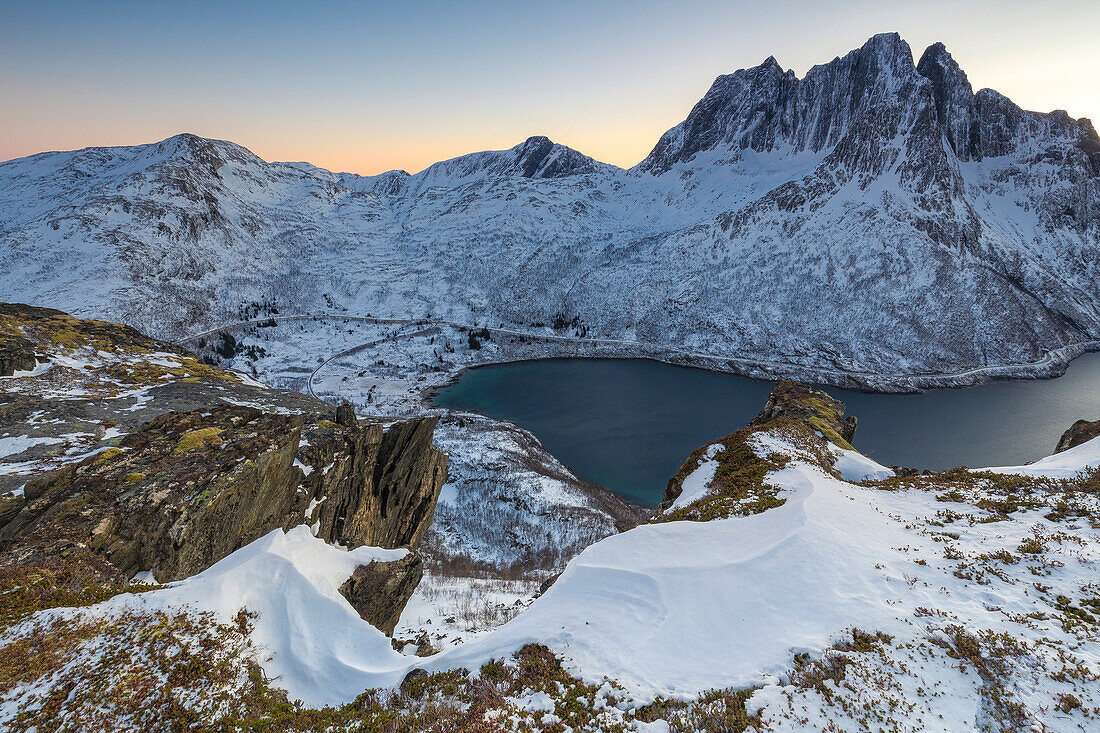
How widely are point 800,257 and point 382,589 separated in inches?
6394

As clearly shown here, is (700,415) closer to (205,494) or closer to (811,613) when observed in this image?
(811,613)

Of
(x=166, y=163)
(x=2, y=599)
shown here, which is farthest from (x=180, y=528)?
(x=166, y=163)

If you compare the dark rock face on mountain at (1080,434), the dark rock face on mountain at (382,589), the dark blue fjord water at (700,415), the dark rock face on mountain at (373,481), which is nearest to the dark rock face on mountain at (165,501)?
the dark rock face on mountain at (373,481)

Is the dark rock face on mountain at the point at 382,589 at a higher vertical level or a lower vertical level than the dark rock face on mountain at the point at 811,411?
lower

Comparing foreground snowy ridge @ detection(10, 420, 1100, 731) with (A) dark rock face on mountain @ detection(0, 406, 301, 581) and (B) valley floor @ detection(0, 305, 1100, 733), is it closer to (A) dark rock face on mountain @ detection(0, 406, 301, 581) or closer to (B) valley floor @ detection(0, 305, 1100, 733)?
(B) valley floor @ detection(0, 305, 1100, 733)

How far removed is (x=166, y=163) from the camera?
198000 mm

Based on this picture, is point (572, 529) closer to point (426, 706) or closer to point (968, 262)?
point (426, 706)

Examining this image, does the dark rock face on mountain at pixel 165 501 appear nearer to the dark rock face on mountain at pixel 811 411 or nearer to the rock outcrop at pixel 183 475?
the rock outcrop at pixel 183 475

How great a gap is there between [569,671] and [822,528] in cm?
1128

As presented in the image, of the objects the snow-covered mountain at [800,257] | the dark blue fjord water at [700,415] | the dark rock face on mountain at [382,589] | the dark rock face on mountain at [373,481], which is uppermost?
the snow-covered mountain at [800,257]

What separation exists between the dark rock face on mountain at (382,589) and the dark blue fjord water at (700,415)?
159ft

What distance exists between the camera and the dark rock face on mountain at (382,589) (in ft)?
65.6

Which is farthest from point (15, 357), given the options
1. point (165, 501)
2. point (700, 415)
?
point (700, 415)

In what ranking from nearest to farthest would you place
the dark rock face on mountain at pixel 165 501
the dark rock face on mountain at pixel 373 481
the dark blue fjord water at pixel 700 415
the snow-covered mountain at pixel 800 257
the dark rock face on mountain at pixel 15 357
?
the dark rock face on mountain at pixel 165 501
the dark rock face on mountain at pixel 373 481
the dark rock face on mountain at pixel 15 357
the dark blue fjord water at pixel 700 415
the snow-covered mountain at pixel 800 257
